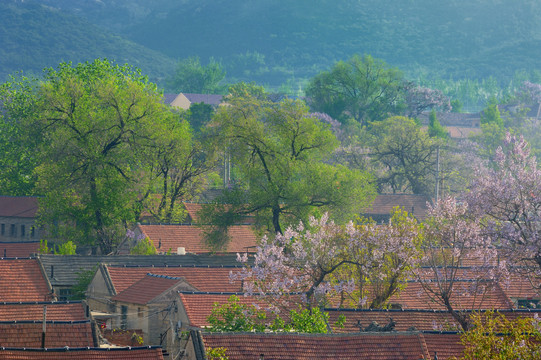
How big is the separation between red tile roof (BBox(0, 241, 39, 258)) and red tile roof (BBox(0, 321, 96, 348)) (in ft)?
93.2

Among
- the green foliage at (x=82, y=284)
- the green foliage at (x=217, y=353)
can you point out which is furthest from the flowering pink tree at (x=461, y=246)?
the green foliage at (x=82, y=284)

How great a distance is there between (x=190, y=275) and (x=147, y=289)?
4.16 metres

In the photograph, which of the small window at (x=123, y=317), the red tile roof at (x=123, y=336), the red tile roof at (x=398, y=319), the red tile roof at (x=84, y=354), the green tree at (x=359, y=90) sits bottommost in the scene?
the red tile roof at (x=123, y=336)

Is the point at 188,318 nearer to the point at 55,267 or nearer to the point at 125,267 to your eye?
the point at 125,267

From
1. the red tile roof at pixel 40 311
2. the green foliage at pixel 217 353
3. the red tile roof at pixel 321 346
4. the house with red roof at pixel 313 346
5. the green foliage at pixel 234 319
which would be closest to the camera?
the green foliage at pixel 217 353

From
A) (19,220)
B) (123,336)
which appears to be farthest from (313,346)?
(19,220)

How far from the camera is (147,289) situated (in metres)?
44.5

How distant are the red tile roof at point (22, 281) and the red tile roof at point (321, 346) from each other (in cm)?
2008

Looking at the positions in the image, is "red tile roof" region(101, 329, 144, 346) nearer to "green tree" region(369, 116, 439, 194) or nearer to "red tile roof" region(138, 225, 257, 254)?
"red tile roof" region(138, 225, 257, 254)

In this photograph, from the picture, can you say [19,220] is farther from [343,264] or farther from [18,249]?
[343,264]

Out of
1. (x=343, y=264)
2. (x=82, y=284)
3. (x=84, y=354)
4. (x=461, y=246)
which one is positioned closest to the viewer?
(x=84, y=354)

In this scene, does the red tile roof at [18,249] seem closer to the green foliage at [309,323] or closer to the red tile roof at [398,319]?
the red tile roof at [398,319]

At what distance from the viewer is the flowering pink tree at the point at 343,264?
135 feet

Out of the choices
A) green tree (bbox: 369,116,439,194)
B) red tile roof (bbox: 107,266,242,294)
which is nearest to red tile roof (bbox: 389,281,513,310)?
red tile roof (bbox: 107,266,242,294)
